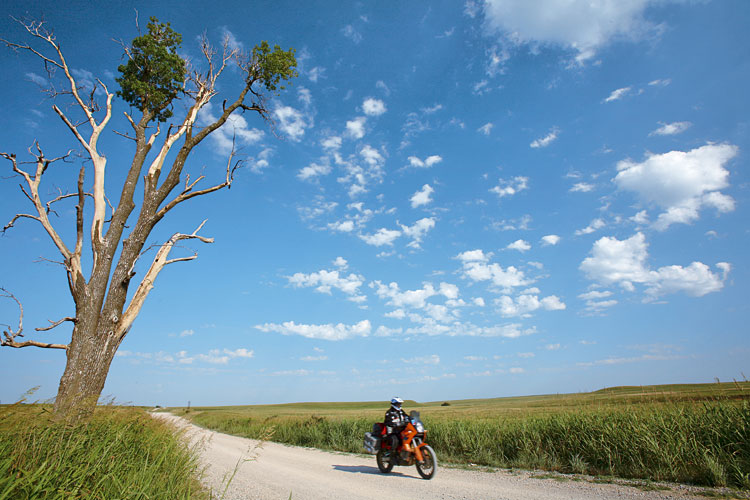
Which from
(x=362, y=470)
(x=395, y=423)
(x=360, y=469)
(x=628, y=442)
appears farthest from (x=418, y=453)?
(x=628, y=442)

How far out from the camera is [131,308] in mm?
5477

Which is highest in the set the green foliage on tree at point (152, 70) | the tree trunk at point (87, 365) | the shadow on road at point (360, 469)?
the green foliage on tree at point (152, 70)

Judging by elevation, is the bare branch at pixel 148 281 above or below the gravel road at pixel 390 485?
above

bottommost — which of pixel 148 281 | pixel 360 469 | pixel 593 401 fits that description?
pixel 360 469

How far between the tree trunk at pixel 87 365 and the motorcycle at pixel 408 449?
6734mm

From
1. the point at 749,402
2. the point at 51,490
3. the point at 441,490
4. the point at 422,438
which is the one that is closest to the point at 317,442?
the point at 422,438

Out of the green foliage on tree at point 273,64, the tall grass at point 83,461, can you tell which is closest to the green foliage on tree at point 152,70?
the green foliage on tree at point 273,64

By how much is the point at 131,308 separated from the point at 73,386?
1230 mm

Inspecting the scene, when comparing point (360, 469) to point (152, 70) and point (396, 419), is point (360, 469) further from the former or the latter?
point (152, 70)

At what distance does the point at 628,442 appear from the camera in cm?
816

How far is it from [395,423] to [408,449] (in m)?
0.90

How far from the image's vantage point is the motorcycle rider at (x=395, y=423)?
948cm

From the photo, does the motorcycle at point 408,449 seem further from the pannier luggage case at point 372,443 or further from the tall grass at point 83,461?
the tall grass at point 83,461

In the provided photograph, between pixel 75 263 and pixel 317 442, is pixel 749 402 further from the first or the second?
pixel 317 442
